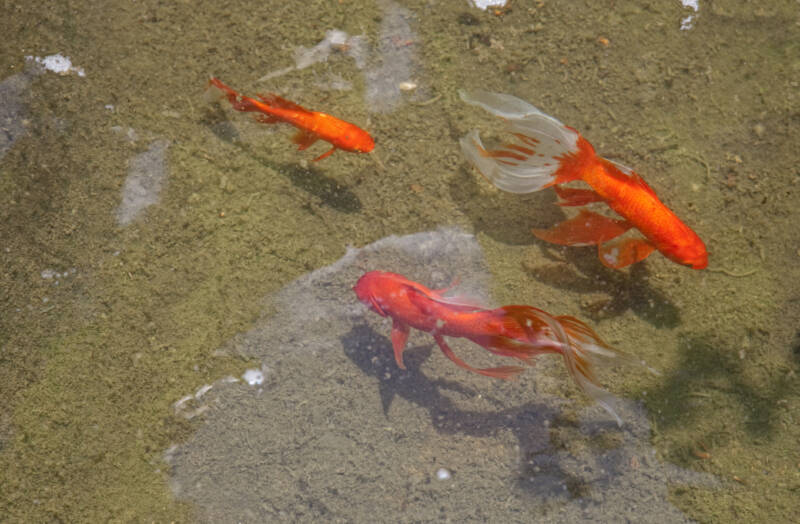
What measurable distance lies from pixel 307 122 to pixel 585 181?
2212 mm

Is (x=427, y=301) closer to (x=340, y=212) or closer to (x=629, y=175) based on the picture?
(x=340, y=212)

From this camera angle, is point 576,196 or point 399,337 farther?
point 576,196

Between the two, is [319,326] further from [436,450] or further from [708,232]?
[708,232]

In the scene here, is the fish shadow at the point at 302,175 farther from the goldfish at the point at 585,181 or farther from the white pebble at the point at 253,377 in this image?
the white pebble at the point at 253,377

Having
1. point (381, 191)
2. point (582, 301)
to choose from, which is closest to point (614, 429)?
point (582, 301)

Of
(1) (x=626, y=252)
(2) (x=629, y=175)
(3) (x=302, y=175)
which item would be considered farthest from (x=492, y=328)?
(3) (x=302, y=175)

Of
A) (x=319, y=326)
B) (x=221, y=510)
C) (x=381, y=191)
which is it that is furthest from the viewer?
(x=381, y=191)

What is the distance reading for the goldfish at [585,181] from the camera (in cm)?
379

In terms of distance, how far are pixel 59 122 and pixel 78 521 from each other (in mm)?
3095

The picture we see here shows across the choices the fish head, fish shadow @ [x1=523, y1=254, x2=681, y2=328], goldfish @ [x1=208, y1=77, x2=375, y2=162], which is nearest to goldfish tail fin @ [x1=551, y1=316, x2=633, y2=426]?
fish shadow @ [x1=523, y1=254, x2=681, y2=328]

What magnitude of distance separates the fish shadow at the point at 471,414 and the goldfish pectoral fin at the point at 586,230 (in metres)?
1.27

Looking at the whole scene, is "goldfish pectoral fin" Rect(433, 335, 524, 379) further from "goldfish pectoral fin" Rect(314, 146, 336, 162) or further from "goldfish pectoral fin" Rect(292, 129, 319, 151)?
"goldfish pectoral fin" Rect(292, 129, 319, 151)

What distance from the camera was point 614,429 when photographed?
12.4ft

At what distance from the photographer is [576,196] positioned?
3986 millimetres
